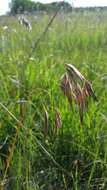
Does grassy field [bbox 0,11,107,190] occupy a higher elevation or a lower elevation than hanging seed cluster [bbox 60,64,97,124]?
lower

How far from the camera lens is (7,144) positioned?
147 cm

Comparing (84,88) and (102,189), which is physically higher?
(84,88)

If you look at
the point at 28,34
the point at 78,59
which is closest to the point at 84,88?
the point at 78,59

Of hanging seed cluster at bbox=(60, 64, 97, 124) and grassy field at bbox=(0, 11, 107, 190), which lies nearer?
hanging seed cluster at bbox=(60, 64, 97, 124)

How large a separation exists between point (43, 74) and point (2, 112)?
543mm

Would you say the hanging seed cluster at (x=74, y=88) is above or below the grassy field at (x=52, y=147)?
above

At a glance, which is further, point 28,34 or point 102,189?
point 28,34

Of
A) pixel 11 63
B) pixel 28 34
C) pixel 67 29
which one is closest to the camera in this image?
pixel 11 63

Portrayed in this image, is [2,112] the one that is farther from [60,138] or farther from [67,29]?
[67,29]

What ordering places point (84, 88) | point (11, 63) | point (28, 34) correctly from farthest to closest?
point (28, 34) < point (11, 63) < point (84, 88)

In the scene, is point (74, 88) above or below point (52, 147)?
above

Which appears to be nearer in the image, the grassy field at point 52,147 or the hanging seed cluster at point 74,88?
the hanging seed cluster at point 74,88

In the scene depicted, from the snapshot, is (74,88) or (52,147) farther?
(52,147)

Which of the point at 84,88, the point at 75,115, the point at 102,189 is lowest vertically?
the point at 102,189
